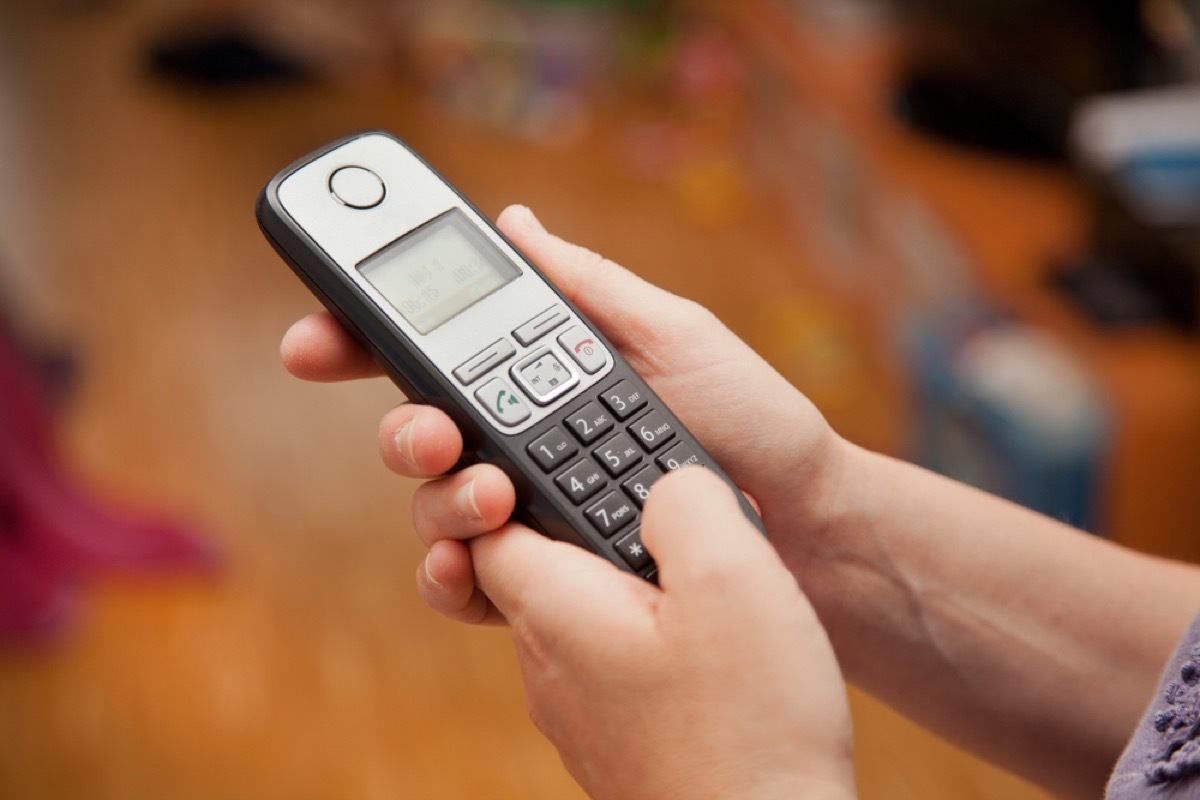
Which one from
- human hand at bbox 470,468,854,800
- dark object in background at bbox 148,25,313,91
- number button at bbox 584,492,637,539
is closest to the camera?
human hand at bbox 470,468,854,800

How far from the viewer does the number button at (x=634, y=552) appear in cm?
52

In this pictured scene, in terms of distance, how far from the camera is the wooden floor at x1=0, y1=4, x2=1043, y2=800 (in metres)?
1.24

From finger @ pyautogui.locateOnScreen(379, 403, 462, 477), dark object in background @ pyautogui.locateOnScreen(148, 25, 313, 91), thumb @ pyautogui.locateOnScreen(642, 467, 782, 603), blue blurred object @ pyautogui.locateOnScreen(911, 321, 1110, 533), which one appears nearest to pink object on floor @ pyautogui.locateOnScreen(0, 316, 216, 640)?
blue blurred object @ pyautogui.locateOnScreen(911, 321, 1110, 533)

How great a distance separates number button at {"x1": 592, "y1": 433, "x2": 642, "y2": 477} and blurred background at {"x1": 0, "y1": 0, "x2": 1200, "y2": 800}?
724 millimetres

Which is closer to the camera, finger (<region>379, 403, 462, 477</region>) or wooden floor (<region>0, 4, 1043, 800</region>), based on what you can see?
finger (<region>379, 403, 462, 477</region>)

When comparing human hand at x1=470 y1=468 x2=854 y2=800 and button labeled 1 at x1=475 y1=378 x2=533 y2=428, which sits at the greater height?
button labeled 1 at x1=475 y1=378 x2=533 y2=428

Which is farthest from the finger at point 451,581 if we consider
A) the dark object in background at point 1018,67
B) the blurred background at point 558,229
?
the dark object in background at point 1018,67

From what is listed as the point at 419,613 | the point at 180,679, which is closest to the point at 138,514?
the point at 180,679

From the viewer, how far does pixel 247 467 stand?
5.24 ft

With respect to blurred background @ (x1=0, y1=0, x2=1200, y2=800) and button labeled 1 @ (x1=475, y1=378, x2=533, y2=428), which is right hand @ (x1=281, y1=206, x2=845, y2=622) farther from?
blurred background @ (x1=0, y1=0, x2=1200, y2=800)

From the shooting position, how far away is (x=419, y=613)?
1.39 m

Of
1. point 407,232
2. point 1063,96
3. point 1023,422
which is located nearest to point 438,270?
point 407,232

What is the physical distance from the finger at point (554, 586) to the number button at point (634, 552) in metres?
0.01

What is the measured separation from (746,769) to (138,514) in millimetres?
1228
